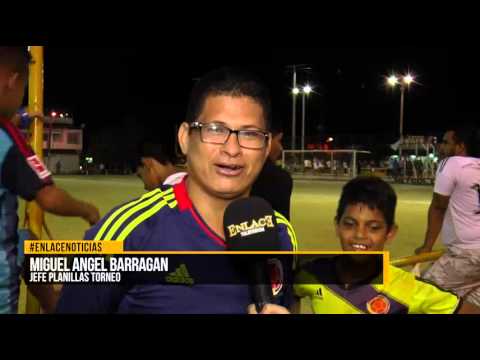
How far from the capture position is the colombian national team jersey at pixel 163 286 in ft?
6.17

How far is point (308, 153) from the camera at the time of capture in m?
42.8

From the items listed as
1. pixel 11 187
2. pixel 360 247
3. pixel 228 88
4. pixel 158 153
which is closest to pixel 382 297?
pixel 360 247

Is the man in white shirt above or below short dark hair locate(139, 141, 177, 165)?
below

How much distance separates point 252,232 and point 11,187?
38.2 inches

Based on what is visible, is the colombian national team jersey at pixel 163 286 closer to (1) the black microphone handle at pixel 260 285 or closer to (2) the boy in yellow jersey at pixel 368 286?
(1) the black microphone handle at pixel 260 285

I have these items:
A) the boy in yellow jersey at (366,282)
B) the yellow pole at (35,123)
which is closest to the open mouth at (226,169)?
the boy in yellow jersey at (366,282)

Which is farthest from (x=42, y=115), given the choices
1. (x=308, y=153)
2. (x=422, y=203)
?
(x=308, y=153)

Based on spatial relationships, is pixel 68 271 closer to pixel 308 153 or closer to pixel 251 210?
pixel 251 210

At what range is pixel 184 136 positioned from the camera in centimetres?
205

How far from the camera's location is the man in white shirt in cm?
438

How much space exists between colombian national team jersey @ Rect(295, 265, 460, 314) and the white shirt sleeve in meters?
2.04

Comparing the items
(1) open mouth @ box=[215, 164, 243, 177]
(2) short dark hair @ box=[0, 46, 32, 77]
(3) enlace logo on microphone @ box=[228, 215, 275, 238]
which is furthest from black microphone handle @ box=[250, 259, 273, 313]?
(2) short dark hair @ box=[0, 46, 32, 77]

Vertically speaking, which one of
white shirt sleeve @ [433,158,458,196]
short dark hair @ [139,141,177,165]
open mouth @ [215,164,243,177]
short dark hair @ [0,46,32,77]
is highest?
short dark hair @ [0,46,32,77]

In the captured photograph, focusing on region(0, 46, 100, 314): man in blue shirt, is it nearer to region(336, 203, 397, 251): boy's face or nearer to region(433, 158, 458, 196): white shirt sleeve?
region(336, 203, 397, 251): boy's face
